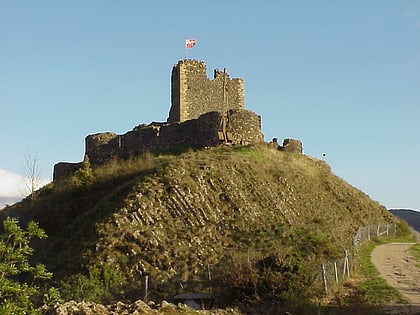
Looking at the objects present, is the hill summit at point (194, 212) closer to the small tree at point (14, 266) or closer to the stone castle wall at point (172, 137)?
A: the stone castle wall at point (172, 137)

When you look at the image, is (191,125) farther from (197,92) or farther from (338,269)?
(338,269)

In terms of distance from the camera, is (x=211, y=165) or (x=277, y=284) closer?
(x=277, y=284)

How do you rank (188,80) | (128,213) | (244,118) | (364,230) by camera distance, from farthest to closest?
(188,80)
(244,118)
(364,230)
(128,213)

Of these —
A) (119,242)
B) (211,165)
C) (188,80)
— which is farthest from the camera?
(188,80)

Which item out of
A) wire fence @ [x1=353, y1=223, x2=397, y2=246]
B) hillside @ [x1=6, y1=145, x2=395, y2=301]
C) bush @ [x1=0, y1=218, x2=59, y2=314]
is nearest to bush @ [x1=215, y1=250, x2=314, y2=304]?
hillside @ [x1=6, y1=145, x2=395, y2=301]

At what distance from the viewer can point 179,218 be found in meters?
27.8

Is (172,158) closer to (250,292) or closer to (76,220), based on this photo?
(76,220)

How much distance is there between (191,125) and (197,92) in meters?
5.42

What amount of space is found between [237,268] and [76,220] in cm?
1103

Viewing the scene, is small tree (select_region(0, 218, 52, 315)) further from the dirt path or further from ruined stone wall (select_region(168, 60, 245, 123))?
ruined stone wall (select_region(168, 60, 245, 123))

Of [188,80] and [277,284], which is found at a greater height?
[188,80]

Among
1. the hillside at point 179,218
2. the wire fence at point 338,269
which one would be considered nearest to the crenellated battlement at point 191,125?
the hillside at point 179,218

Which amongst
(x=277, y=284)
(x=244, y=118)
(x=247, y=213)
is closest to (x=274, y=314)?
(x=277, y=284)

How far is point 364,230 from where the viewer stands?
3453cm
